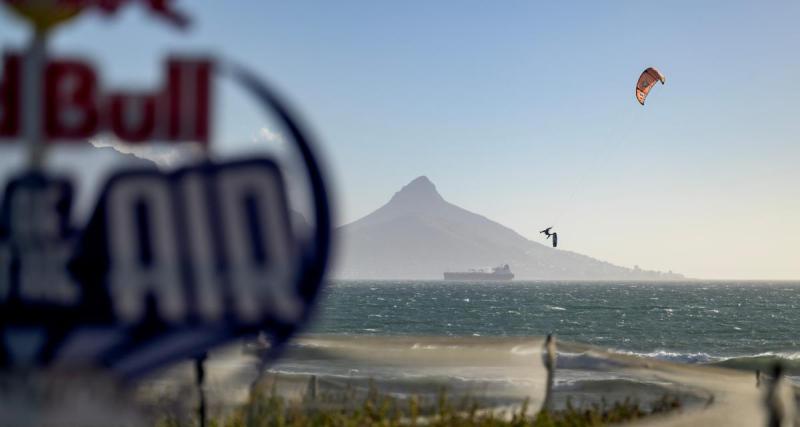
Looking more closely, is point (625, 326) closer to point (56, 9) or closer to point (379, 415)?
point (379, 415)

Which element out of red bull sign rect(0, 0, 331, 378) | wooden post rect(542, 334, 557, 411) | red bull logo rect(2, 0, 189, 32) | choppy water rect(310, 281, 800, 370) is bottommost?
choppy water rect(310, 281, 800, 370)

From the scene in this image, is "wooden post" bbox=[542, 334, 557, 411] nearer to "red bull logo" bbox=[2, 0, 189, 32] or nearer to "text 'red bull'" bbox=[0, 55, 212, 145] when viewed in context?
"text 'red bull'" bbox=[0, 55, 212, 145]

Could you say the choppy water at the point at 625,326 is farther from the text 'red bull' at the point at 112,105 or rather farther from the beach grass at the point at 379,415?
the text 'red bull' at the point at 112,105

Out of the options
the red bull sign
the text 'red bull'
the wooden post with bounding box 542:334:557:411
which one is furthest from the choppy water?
the text 'red bull'

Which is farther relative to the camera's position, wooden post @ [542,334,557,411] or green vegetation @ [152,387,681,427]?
wooden post @ [542,334,557,411]

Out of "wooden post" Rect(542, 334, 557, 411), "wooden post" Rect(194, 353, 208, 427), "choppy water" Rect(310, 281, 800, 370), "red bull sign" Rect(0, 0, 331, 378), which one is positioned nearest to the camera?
"red bull sign" Rect(0, 0, 331, 378)

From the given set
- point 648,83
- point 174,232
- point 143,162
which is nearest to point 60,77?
point 143,162

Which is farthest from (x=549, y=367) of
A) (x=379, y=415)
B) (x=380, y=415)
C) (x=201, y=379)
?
(x=201, y=379)
